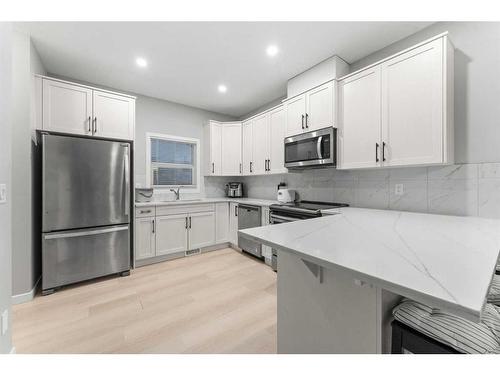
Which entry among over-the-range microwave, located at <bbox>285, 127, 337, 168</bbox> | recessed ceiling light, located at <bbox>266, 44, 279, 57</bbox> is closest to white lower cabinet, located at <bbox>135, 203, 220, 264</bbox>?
over-the-range microwave, located at <bbox>285, 127, 337, 168</bbox>

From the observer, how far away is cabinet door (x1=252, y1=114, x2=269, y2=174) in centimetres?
351

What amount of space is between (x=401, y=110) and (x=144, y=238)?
333 cm

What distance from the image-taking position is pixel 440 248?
33.9 inches

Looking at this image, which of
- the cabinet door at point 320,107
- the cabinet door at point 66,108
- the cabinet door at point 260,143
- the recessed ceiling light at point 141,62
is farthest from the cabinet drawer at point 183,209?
the cabinet door at point 320,107

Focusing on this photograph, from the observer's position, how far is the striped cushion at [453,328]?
719 mm

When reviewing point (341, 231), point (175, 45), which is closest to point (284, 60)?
point (175, 45)

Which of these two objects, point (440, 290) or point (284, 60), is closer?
point (440, 290)

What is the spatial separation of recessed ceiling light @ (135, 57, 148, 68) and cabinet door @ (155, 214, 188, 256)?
78.5 inches

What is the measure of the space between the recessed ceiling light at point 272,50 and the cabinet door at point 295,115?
2.00 feet

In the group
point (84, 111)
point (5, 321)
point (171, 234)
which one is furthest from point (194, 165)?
point (5, 321)

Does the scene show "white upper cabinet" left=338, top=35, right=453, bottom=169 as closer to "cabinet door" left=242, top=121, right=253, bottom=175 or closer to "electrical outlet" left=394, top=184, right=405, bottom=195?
"electrical outlet" left=394, top=184, right=405, bottom=195

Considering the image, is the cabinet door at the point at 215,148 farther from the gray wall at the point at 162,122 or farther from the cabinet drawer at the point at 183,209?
the cabinet drawer at the point at 183,209

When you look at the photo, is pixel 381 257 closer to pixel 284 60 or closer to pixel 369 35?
pixel 369 35
